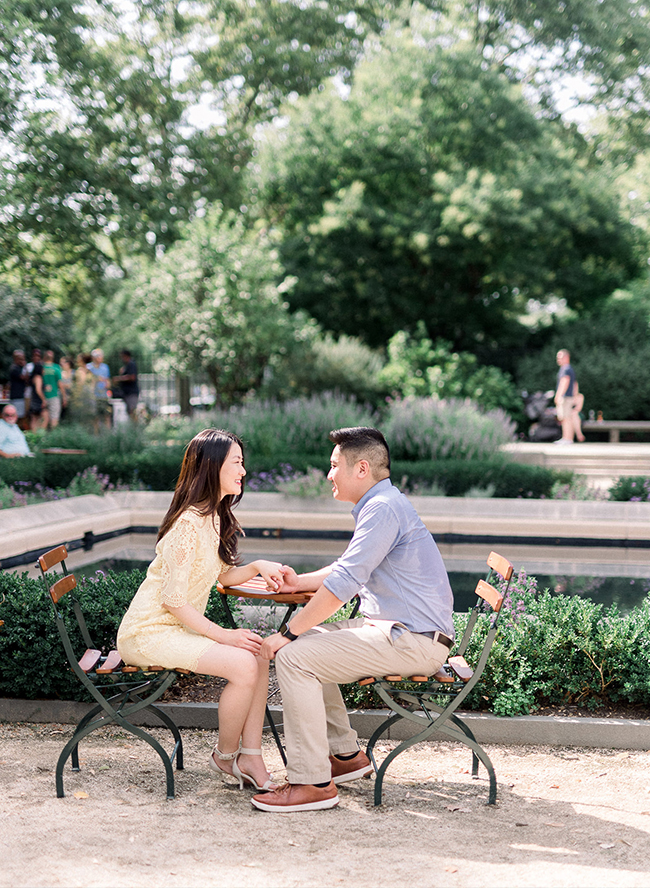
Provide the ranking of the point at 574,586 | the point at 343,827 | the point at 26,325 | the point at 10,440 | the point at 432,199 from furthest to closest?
the point at 26,325 → the point at 432,199 → the point at 10,440 → the point at 574,586 → the point at 343,827

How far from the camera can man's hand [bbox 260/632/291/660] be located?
334cm

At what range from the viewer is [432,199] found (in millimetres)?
21484

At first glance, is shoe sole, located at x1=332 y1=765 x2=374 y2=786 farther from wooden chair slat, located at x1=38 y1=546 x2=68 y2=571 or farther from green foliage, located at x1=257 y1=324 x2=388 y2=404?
green foliage, located at x1=257 y1=324 x2=388 y2=404

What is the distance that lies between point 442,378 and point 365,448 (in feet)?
49.1

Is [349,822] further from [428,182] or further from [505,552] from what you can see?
[428,182]

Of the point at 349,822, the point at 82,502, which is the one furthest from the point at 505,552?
the point at 349,822

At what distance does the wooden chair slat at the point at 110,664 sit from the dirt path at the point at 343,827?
467 mm

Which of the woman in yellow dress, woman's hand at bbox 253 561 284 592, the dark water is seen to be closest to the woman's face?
the woman in yellow dress

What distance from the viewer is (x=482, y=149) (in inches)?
856

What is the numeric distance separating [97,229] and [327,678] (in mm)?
21146

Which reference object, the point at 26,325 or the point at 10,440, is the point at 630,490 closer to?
the point at 10,440

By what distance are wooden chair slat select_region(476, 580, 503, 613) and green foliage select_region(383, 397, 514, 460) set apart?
8.25 meters

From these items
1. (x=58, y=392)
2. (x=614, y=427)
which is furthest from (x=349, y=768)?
(x=614, y=427)

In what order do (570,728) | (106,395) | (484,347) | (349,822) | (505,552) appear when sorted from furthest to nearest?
1. (484,347)
2. (106,395)
3. (505,552)
4. (570,728)
5. (349,822)
